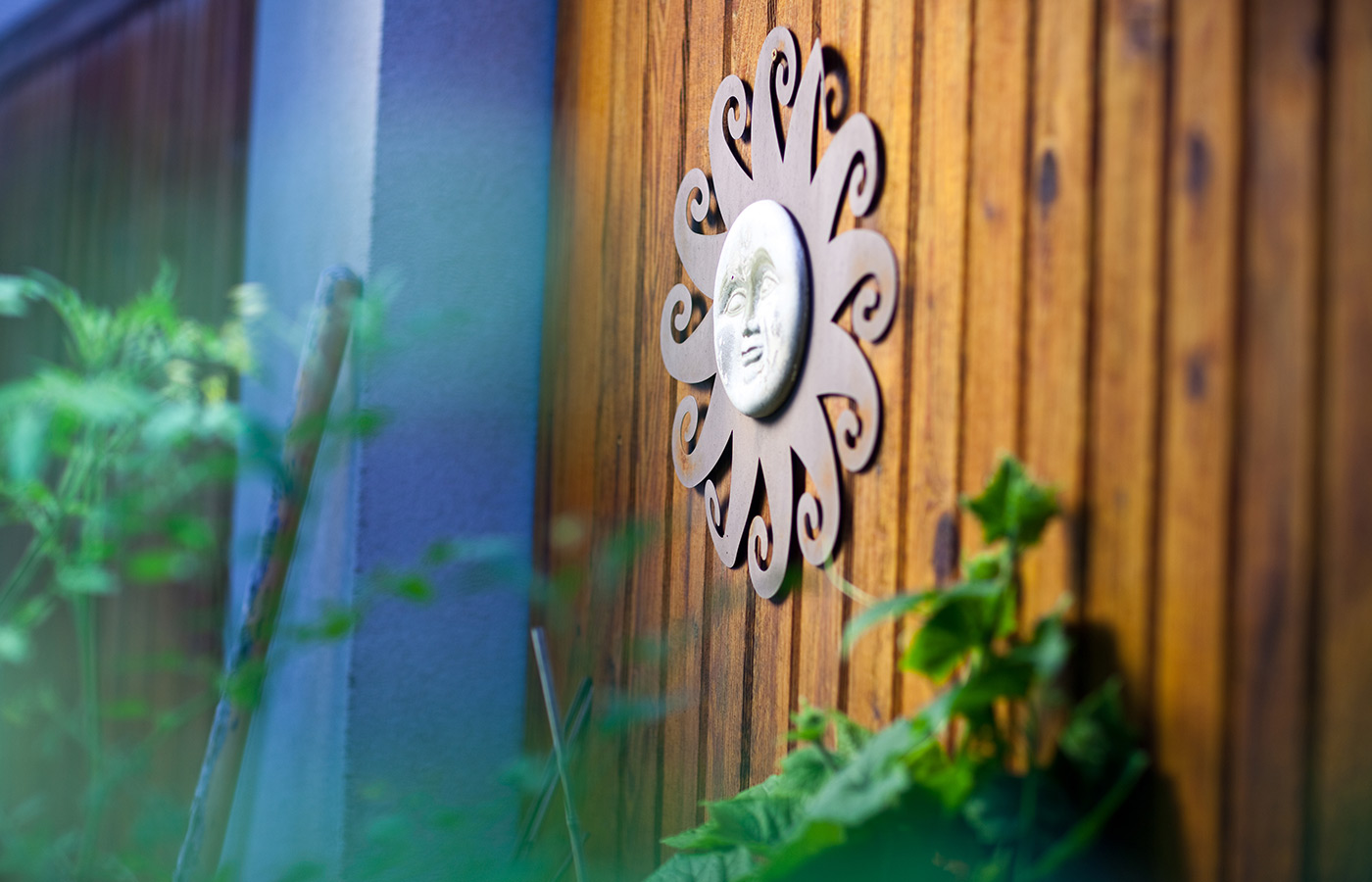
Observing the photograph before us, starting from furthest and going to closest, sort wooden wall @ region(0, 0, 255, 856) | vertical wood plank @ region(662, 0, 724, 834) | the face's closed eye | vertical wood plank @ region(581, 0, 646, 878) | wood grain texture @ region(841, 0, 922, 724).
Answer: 1. wooden wall @ region(0, 0, 255, 856)
2. vertical wood plank @ region(581, 0, 646, 878)
3. vertical wood plank @ region(662, 0, 724, 834)
4. the face's closed eye
5. wood grain texture @ region(841, 0, 922, 724)

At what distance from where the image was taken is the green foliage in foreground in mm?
673

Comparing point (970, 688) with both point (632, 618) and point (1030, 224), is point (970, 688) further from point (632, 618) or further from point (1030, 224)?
point (632, 618)

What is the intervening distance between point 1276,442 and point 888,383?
425mm

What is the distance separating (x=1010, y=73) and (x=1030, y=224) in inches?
5.6

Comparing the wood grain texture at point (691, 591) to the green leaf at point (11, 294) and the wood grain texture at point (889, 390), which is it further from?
the green leaf at point (11, 294)

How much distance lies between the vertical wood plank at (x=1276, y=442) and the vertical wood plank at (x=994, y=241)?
21 cm

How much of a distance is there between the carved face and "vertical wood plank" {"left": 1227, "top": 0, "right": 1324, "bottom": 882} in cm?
55

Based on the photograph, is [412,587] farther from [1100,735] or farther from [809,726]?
[1100,735]

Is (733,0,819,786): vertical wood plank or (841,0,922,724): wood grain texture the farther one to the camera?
(733,0,819,786): vertical wood plank

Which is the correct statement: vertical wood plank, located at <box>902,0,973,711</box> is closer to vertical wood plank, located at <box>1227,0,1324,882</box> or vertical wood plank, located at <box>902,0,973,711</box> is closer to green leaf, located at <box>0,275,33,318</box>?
vertical wood plank, located at <box>1227,0,1324,882</box>

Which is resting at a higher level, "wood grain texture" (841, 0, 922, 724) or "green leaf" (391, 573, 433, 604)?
"wood grain texture" (841, 0, 922, 724)

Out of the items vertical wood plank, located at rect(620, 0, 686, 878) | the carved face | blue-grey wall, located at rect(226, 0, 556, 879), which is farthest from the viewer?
blue-grey wall, located at rect(226, 0, 556, 879)

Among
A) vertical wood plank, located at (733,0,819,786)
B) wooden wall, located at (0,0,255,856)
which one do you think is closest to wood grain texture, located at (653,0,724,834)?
vertical wood plank, located at (733,0,819,786)

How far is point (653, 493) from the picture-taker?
1.57m
